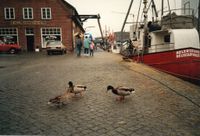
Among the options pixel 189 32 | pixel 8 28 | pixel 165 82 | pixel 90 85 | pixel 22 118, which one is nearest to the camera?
pixel 22 118

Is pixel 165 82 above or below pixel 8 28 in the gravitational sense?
below

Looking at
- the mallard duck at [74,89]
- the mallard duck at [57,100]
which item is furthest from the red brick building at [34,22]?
the mallard duck at [57,100]

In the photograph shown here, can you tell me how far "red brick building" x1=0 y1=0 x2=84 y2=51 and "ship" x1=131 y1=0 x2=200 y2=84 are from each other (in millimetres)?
23341

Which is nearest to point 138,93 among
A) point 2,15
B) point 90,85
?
point 90,85

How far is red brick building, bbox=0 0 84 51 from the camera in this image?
4334 centimetres

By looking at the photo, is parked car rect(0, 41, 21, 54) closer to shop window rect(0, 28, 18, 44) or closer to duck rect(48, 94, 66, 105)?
shop window rect(0, 28, 18, 44)

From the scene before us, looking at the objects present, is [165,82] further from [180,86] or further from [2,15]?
[2,15]

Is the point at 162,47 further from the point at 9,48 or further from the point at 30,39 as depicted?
the point at 30,39

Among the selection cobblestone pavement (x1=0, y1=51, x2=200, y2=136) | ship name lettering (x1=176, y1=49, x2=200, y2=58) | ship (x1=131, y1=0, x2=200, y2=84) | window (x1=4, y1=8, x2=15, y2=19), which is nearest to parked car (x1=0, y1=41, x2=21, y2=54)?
window (x1=4, y1=8, x2=15, y2=19)

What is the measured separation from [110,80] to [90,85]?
1414 mm

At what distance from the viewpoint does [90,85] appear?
11438 mm

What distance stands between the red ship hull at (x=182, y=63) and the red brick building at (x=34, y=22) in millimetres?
27996

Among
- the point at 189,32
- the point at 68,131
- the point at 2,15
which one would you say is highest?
the point at 2,15

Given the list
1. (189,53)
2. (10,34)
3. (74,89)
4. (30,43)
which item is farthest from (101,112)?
(10,34)
